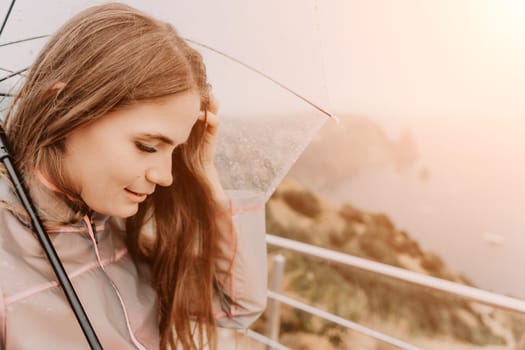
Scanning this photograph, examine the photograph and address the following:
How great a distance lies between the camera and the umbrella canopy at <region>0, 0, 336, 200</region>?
0.80 metres

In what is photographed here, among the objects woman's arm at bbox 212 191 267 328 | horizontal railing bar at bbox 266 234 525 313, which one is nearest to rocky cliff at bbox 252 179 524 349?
horizontal railing bar at bbox 266 234 525 313

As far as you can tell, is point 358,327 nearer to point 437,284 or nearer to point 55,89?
point 437,284

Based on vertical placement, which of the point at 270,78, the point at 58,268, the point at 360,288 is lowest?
the point at 360,288

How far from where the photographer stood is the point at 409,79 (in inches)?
117

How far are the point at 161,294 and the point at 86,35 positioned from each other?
482mm

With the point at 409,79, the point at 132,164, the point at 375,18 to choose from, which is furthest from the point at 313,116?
the point at 409,79

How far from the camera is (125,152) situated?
755mm

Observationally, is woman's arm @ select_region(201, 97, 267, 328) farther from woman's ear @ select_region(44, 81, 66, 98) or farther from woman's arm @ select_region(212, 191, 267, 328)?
woman's ear @ select_region(44, 81, 66, 98)

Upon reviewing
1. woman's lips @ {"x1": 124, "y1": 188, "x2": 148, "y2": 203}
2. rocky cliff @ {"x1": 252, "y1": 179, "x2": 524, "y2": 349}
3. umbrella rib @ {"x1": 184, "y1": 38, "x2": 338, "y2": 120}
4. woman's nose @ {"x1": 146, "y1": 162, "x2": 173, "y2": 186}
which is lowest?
rocky cliff @ {"x1": 252, "y1": 179, "x2": 524, "y2": 349}

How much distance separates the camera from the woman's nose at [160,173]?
2.58 ft

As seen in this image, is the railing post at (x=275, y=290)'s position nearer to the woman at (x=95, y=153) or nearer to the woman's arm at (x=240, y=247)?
the woman's arm at (x=240, y=247)

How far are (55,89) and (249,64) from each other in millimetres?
321

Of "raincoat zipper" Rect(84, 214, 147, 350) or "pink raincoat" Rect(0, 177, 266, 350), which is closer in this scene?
"pink raincoat" Rect(0, 177, 266, 350)

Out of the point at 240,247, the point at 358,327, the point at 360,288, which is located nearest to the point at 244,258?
the point at 240,247
